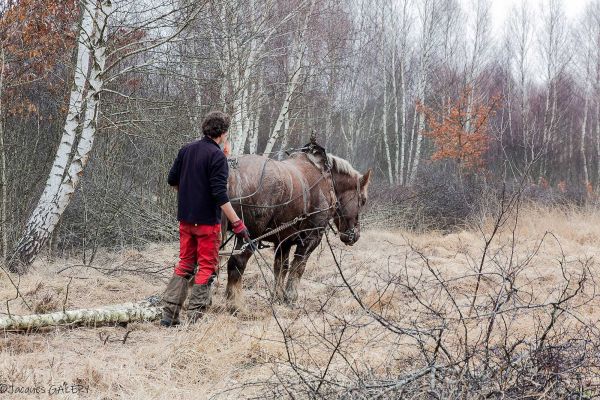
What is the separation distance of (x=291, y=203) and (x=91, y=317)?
2.51 metres

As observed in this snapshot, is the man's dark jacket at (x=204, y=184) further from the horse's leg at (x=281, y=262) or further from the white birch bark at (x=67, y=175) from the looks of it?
the white birch bark at (x=67, y=175)

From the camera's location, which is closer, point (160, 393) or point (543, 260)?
point (160, 393)

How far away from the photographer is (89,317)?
16.8 feet

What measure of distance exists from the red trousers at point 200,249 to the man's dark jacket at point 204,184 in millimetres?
94

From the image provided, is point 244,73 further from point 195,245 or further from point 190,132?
point 195,245

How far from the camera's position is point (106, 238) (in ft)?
36.7

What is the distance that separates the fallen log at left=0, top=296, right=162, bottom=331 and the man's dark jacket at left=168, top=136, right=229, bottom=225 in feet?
3.04

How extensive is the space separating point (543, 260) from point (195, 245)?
6.10 metres

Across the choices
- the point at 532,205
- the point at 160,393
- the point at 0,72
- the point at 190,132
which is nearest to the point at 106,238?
the point at 190,132

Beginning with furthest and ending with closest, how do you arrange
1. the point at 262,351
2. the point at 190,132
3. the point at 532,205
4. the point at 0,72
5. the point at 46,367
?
the point at 532,205
the point at 190,132
the point at 0,72
the point at 262,351
the point at 46,367

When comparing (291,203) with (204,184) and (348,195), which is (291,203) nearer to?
(348,195)

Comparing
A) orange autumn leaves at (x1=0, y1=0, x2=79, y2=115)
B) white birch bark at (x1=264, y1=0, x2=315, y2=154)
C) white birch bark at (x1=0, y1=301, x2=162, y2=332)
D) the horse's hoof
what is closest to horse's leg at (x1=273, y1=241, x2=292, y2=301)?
the horse's hoof

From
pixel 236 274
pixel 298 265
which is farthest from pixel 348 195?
pixel 236 274

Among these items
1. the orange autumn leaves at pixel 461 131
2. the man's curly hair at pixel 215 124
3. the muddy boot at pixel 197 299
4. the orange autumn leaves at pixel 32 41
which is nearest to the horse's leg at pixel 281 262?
the muddy boot at pixel 197 299
